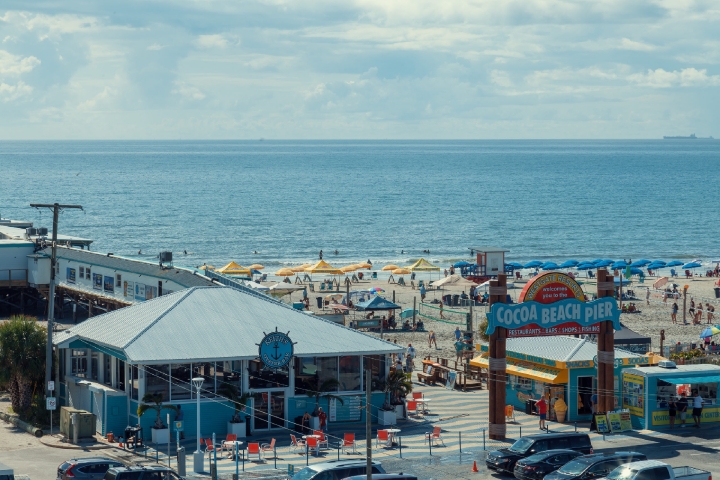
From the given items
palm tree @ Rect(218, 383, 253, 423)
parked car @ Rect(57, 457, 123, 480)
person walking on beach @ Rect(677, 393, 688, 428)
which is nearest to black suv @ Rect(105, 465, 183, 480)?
parked car @ Rect(57, 457, 123, 480)

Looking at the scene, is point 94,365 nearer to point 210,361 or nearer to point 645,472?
point 210,361

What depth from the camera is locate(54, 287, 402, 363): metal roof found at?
34.7 m

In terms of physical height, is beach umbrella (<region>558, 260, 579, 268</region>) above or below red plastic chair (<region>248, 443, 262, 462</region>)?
above

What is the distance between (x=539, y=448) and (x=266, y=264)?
2856 inches

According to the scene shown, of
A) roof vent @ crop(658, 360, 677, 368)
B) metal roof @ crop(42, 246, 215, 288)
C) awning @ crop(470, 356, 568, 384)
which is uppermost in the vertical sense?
metal roof @ crop(42, 246, 215, 288)

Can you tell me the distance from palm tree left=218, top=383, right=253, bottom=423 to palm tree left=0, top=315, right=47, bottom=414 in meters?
6.74

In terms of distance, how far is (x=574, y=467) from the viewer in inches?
1096

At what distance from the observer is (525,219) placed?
154 metres

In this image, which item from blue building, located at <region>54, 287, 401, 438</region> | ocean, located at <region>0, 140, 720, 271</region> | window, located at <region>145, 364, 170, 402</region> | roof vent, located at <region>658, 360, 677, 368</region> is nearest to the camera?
window, located at <region>145, 364, 170, 402</region>

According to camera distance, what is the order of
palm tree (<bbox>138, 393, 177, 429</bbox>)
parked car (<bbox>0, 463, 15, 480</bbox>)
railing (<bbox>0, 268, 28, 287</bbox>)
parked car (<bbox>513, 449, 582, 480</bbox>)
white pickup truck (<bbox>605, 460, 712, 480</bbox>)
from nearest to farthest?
parked car (<bbox>0, 463, 15, 480</bbox>), white pickup truck (<bbox>605, 460, 712, 480</bbox>), parked car (<bbox>513, 449, 582, 480</bbox>), palm tree (<bbox>138, 393, 177, 429</bbox>), railing (<bbox>0, 268, 28, 287</bbox>)

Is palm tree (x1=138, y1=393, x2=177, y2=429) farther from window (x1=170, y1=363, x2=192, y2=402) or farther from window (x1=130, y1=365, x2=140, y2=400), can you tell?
window (x1=130, y1=365, x2=140, y2=400)

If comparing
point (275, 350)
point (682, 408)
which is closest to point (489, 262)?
point (682, 408)

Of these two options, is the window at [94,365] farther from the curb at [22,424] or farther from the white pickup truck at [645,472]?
the white pickup truck at [645,472]

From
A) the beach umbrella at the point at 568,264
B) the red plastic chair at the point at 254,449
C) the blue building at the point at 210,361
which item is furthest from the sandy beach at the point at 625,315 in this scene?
the red plastic chair at the point at 254,449
